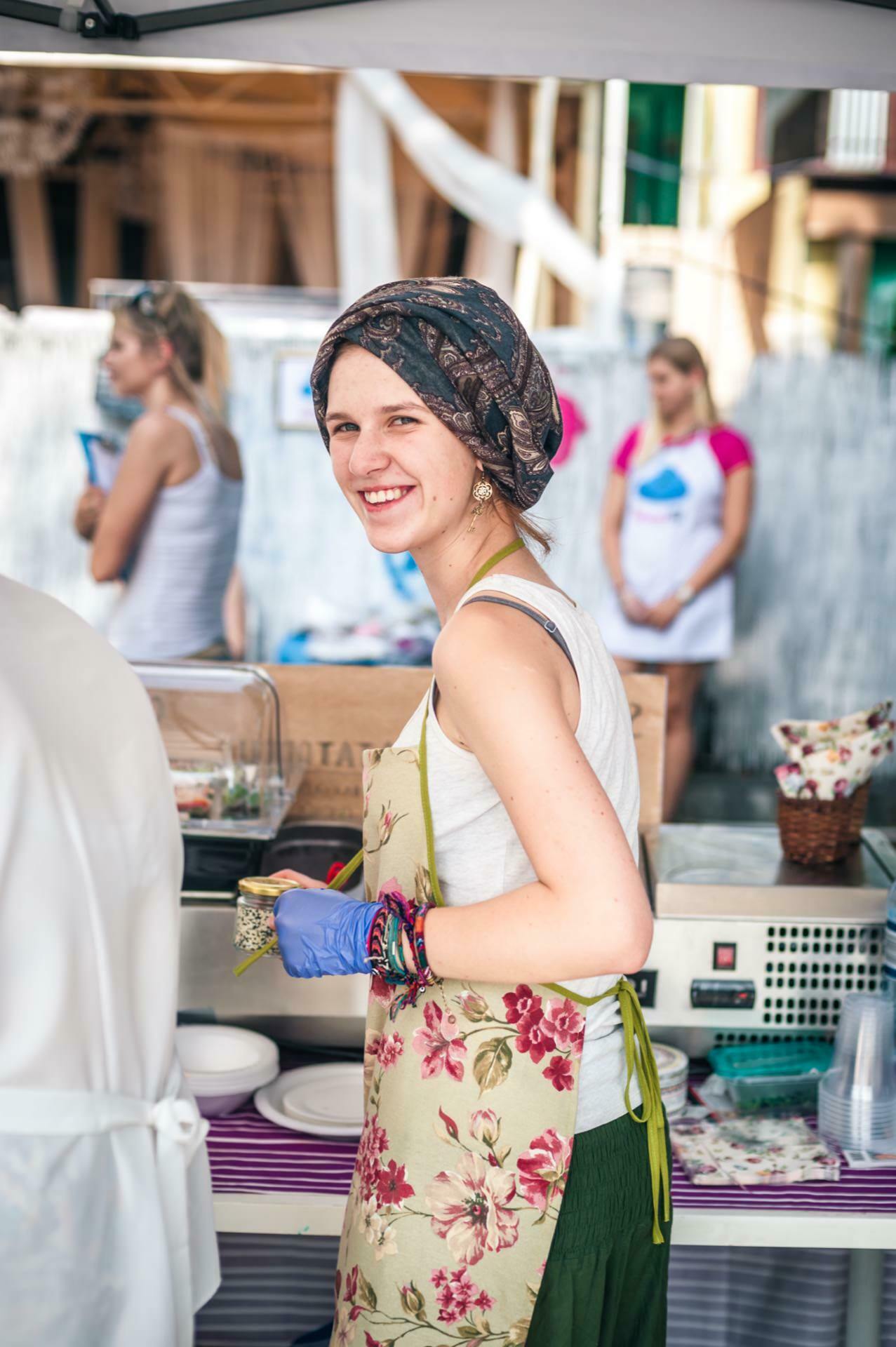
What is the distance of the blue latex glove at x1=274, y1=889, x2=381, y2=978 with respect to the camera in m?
1.33

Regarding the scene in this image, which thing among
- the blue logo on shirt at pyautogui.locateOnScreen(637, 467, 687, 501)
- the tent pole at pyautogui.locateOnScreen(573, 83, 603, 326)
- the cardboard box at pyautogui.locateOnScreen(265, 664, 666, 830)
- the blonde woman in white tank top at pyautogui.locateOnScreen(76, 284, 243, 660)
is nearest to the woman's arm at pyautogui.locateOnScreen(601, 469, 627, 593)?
the blue logo on shirt at pyautogui.locateOnScreen(637, 467, 687, 501)

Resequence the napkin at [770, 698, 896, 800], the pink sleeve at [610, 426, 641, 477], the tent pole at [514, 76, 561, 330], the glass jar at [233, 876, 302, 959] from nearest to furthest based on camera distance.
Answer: the glass jar at [233, 876, 302, 959]
the napkin at [770, 698, 896, 800]
the pink sleeve at [610, 426, 641, 477]
the tent pole at [514, 76, 561, 330]

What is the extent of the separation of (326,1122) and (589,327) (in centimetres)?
Answer: 454

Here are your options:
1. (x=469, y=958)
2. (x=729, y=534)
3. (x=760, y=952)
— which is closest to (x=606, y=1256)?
(x=469, y=958)

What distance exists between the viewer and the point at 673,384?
4605 millimetres

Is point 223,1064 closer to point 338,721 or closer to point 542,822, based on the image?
point 338,721

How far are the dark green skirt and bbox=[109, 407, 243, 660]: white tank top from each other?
2.49 metres

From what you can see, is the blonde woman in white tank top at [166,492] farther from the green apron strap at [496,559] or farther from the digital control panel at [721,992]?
the green apron strap at [496,559]

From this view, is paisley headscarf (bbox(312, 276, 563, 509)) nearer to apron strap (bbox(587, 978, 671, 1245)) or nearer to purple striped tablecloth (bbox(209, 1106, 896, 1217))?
apron strap (bbox(587, 978, 671, 1245))

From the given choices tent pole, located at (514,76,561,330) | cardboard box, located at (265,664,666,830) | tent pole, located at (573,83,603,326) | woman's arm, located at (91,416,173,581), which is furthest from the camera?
tent pole, located at (573,83,603,326)

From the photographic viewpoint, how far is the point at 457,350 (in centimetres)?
128

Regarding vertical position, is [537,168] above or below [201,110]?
below

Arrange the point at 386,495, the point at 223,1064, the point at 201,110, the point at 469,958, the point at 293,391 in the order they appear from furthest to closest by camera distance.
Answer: the point at 201,110 < the point at 293,391 < the point at 223,1064 < the point at 386,495 < the point at 469,958

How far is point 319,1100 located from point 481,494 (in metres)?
1.06
